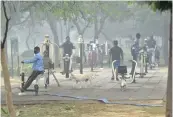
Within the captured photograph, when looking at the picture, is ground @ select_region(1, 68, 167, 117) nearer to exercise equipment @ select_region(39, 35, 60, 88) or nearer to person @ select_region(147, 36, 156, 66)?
exercise equipment @ select_region(39, 35, 60, 88)

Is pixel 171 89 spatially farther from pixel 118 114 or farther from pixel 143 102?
pixel 143 102

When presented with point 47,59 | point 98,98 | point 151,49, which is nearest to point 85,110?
point 98,98

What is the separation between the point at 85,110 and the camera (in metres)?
10.4

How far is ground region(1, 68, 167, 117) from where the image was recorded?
10102mm

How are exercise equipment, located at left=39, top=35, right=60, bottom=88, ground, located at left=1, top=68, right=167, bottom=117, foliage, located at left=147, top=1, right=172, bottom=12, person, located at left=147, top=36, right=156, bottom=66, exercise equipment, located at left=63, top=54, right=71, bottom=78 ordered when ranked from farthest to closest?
person, located at left=147, top=36, right=156, bottom=66 < exercise equipment, located at left=63, top=54, right=71, bottom=78 < exercise equipment, located at left=39, top=35, right=60, bottom=88 < ground, located at left=1, top=68, right=167, bottom=117 < foliage, located at left=147, top=1, right=172, bottom=12

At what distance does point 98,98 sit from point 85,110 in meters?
1.57

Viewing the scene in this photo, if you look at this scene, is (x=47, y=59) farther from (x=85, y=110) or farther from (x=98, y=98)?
(x=85, y=110)

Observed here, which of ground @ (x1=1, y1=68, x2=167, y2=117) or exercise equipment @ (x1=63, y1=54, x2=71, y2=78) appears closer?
ground @ (x1=1, y1=68, x2=167, y2=117)

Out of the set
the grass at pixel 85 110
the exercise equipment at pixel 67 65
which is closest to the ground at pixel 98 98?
the grass at pixel 85 110

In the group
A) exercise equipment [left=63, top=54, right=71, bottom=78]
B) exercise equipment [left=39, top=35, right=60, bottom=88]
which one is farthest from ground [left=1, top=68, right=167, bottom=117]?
exercise equipment [left=63, top=54, right=71, bottom=78]

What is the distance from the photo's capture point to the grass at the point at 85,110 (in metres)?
9.83

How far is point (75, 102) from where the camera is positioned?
11.4 metres

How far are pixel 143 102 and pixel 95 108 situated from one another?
1.58 m

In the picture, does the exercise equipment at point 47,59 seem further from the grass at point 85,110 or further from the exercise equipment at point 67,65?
the grass at point 85,110
